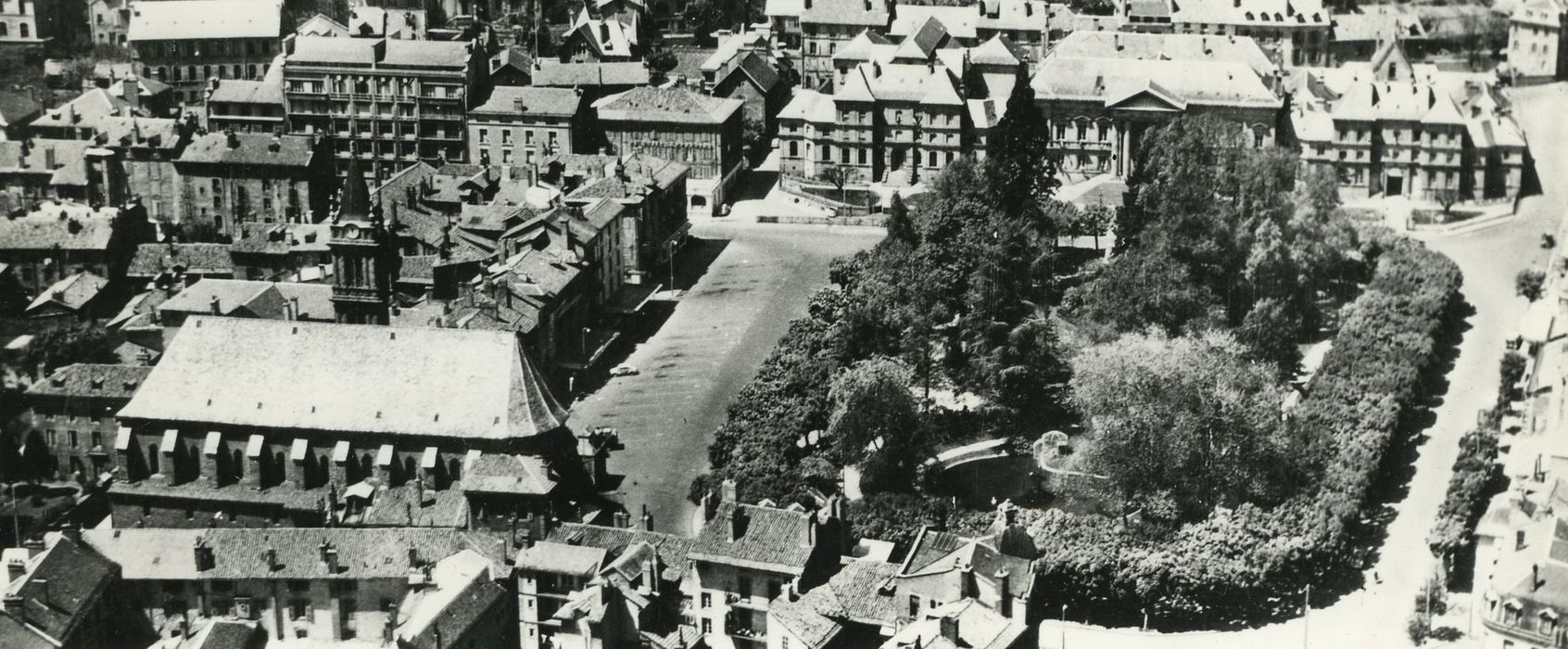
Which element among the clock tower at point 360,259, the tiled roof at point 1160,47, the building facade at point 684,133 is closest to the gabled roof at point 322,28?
the building facade at point 684,133

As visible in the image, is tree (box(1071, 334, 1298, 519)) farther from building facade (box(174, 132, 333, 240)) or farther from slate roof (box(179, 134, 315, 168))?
slate roof (box(179, 134, 315, 168))

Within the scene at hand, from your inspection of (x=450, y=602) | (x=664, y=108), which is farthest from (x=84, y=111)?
(x=450, y=602)

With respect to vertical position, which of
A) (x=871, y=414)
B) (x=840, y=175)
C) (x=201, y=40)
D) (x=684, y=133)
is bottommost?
(x=871, y=414)

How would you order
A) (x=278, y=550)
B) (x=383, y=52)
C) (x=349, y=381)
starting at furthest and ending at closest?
(x=383, y=52)
(x=349, y=381)
(x=278, y=550)

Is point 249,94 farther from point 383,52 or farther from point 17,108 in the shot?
point 17,108

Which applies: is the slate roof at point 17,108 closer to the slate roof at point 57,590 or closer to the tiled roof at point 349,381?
the tiled roof at point 349,381

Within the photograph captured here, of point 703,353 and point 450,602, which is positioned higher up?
point 703,353

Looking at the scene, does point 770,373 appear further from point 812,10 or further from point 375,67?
point 812,10

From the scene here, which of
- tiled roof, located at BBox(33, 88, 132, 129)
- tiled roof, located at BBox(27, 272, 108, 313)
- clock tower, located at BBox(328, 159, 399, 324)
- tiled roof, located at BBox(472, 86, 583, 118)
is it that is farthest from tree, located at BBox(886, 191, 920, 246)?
tiled roof, located at BBox(33, 88, 132, 129)
